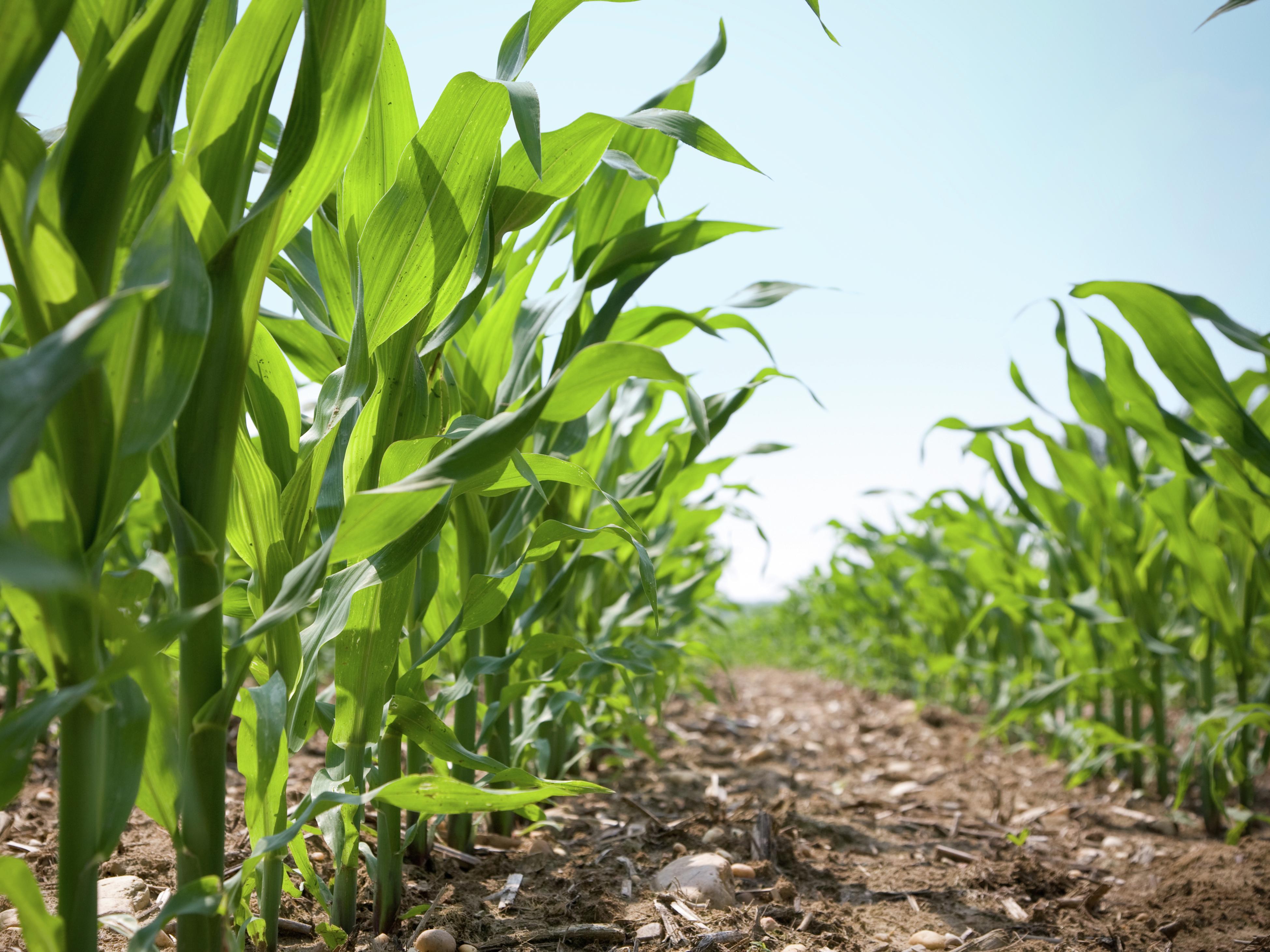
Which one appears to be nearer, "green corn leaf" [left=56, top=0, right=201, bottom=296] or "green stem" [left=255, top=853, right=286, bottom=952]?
"green corn leaf" [left=56, top=0, right=201, bottom=296]

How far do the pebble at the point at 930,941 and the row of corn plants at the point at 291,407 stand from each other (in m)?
0.61

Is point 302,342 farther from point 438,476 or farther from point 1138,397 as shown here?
point 1138,397

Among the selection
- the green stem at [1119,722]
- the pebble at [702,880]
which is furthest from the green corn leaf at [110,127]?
the green stem at [1119,722]

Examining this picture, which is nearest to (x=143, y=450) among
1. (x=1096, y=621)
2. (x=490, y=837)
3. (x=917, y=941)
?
(x=490, y=837)

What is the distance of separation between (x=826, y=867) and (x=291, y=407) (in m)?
1.31

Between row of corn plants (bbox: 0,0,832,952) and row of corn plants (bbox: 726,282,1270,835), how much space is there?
0.88 m

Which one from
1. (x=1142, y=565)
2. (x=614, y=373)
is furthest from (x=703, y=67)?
(x=1142, y=565)

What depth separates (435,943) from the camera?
0.90 meters

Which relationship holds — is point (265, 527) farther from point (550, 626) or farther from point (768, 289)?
point (550, 626)

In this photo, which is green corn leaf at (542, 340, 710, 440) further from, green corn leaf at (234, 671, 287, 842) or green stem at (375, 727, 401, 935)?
green stem at (375, 727, 401, 935)

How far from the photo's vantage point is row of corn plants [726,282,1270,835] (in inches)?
53.9

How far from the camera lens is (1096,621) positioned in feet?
6.27

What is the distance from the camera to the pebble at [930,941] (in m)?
1.12

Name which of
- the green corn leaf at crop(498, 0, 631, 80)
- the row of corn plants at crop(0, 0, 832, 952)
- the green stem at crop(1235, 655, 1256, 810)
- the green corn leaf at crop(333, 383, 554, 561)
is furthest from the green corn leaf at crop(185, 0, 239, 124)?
the green stem at crop(1235, 655, 1256, 810)
